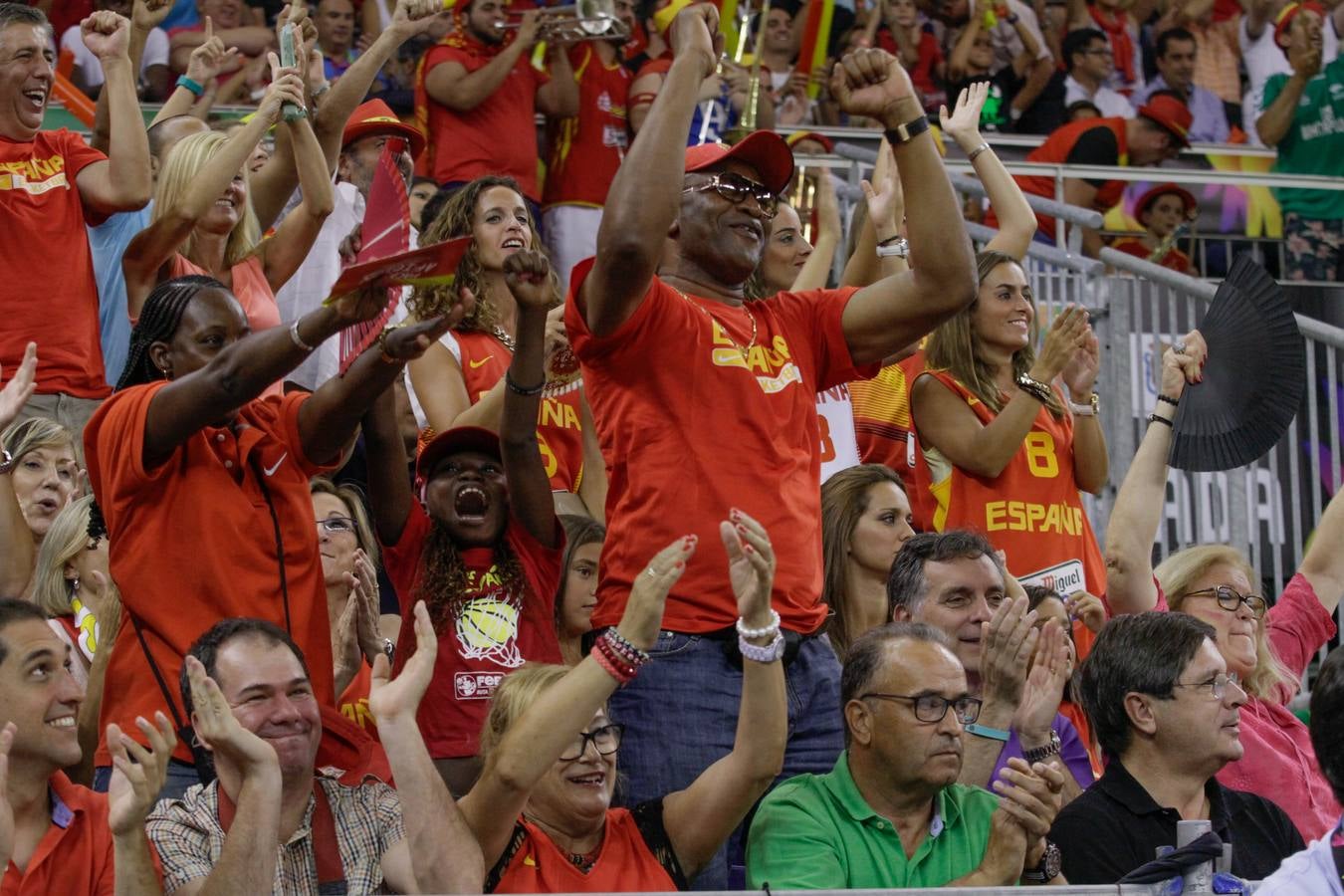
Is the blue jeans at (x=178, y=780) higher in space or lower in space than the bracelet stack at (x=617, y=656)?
lower

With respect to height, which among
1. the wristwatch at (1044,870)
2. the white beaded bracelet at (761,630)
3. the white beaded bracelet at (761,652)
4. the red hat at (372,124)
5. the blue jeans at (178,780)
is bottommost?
the wristwatch at (1044,870)

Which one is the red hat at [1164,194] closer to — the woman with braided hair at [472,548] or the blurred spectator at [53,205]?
the blurred spectator at [53,205]

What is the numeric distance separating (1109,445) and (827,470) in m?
2.11

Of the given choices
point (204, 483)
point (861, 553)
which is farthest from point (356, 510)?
point (861, 553)

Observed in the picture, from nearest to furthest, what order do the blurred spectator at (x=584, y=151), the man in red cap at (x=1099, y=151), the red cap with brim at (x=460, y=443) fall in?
the red cap with brim at (x=460, y=443)
the blurred spectator at (x=584, y=151)
the man in red cap at (x=1099, y=151)

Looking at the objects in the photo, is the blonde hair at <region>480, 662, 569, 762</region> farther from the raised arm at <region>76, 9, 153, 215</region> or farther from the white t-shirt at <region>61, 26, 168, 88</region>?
the white t-shirt at <region>61, 26, 168, 88</region>

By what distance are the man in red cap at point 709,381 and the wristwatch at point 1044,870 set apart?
53 centimetres

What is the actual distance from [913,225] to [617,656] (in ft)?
3.96

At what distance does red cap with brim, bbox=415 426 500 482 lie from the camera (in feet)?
17.2

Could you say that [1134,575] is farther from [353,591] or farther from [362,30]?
[362,30]

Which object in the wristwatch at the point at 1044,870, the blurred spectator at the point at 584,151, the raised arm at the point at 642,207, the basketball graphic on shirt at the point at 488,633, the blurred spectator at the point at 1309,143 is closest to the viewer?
the raised arm at the point at 642,207

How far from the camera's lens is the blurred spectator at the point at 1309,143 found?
11.1 m

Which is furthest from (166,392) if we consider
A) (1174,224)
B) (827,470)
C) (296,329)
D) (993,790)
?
(1174,224)

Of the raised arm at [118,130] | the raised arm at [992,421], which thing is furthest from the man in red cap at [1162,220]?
the raised arm at [118,130]
